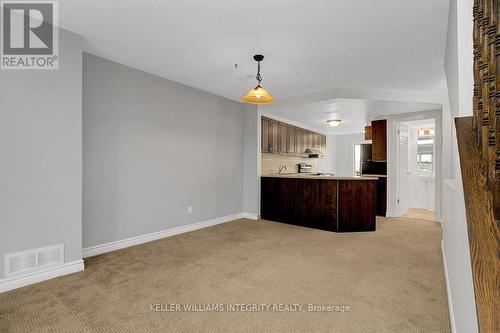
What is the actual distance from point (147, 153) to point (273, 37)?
247 cm

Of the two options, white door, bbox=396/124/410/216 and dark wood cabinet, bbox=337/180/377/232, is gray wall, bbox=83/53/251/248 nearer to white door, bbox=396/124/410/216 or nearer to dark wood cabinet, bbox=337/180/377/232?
dark wood cabinet, bbox=337/180/377/232

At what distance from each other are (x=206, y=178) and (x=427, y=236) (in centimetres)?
400

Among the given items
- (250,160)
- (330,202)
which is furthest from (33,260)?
(330,202)

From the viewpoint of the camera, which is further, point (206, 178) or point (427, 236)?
point (206, 178)

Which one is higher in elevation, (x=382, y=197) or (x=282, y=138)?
(x=282, y=138)

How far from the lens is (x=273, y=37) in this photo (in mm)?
2871

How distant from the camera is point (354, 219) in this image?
4.61 metres

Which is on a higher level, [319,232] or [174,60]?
[174,60]

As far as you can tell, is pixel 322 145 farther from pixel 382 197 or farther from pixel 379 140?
pixel 382 197

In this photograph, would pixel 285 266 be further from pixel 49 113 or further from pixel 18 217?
pixel 49 113

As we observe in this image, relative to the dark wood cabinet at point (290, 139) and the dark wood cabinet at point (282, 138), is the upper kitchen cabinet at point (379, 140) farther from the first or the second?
the dark wood cabinet at point (282, 138)

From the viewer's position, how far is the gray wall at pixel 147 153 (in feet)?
10.8

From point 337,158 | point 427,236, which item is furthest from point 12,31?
point 337,158

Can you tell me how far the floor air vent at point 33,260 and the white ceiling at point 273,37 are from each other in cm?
236
